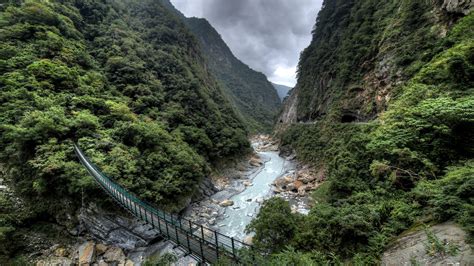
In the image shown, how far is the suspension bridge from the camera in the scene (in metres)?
6.83

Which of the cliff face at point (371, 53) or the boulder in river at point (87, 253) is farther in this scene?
the cliff face at point (371, 53)

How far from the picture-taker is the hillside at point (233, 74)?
121400 mm

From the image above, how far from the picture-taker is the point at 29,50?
17312 millimetres

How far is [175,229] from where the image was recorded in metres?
8.09

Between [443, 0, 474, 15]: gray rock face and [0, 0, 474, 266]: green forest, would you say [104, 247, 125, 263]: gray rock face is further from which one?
[443, 0, 474, 15]: gray rock face

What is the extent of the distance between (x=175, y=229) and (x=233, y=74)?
139039 mm

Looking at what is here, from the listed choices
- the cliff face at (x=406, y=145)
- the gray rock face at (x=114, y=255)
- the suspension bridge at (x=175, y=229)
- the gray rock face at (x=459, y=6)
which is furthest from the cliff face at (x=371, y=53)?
the gray rock face at (x=114, y=255)

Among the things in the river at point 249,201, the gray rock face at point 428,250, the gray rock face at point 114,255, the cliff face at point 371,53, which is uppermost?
the cliff face at point 371,53

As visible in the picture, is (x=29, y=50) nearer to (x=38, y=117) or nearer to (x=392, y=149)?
(x=38, y=117)

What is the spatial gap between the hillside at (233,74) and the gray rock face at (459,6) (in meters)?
94.3

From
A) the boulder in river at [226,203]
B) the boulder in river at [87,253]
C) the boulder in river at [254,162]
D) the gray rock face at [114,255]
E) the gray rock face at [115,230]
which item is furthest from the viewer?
the boulder in river at [254,162]

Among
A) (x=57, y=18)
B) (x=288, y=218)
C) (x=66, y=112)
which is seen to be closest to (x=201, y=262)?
(x=288, y=218)

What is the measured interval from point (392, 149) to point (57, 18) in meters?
32.6

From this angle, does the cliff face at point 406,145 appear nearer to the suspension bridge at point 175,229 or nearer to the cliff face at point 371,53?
the cliff face at point 371,53
